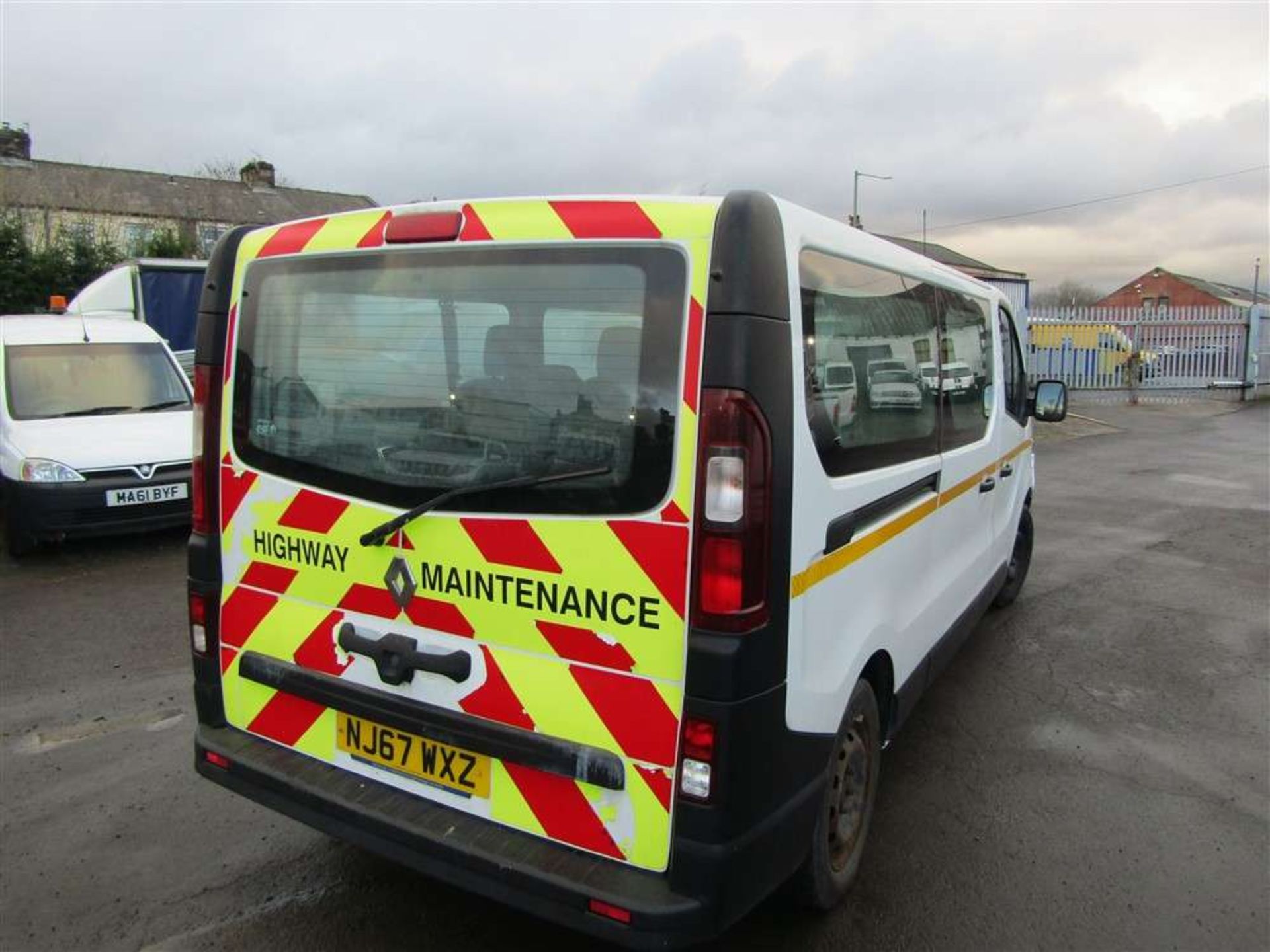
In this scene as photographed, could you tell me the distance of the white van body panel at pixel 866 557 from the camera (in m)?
2.17


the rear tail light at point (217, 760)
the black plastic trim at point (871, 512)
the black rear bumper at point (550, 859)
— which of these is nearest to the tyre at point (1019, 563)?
the black plastic trim at point (871, 512)

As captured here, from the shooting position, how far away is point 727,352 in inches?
77.7

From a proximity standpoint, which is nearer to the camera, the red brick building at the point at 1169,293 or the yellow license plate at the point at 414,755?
the yellow license plate at the point at 414,755

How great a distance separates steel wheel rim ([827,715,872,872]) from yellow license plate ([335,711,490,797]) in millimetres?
1069

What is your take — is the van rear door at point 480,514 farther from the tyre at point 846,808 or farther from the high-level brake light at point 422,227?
the tyre at point 846,808

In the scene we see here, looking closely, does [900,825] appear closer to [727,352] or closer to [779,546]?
[779,546]

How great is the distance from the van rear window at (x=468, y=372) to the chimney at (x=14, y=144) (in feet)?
108

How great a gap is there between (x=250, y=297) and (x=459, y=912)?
79.2 inches

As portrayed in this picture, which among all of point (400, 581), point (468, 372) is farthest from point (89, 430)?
point (468, 372)

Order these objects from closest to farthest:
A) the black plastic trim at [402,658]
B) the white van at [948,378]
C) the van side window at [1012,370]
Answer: the black plastic trim at [402,658] < the white van at [948,378] < the van side window at [1012,370]

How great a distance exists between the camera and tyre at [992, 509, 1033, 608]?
19.1 ft

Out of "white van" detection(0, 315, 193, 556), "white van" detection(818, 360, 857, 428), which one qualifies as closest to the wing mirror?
"white van" detection(818, 360, 857, 428)

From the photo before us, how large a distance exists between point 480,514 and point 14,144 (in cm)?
3523

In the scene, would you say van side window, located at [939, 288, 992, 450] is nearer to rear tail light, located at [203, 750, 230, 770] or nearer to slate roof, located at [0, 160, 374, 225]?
rear tail light, located at [203, 750, 230, 770]
